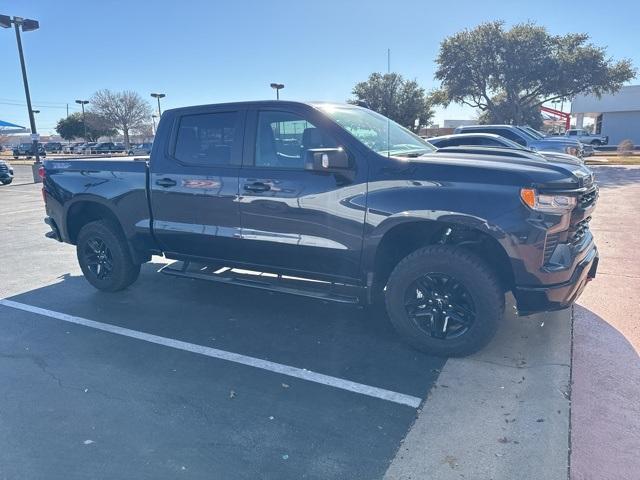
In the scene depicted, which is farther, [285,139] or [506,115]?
[506,115]

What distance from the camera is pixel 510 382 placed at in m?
3.65

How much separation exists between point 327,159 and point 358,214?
0.53m

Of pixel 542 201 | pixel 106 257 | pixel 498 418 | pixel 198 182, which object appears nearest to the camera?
pixel 498 418

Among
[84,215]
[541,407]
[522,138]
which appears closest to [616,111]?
[522,138]

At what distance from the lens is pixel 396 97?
42375 mm

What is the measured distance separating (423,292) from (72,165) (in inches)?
168

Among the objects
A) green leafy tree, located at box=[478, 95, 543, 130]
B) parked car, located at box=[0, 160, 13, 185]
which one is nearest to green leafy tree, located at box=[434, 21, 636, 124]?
green leafy tree, located at box=[478, 95, 543, 130]

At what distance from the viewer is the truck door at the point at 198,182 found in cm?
472

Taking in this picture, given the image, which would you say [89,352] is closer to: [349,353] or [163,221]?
[163,221]

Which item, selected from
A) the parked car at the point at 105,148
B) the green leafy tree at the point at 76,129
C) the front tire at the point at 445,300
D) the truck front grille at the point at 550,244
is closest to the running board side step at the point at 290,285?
the front tire at the point at 445,300

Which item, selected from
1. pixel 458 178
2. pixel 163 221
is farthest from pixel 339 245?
pixel 163 221

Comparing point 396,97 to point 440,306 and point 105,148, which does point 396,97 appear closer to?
point 105,148

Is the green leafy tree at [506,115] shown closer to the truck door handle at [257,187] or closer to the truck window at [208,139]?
the truck window at [208,139]

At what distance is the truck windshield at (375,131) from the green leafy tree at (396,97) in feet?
126
